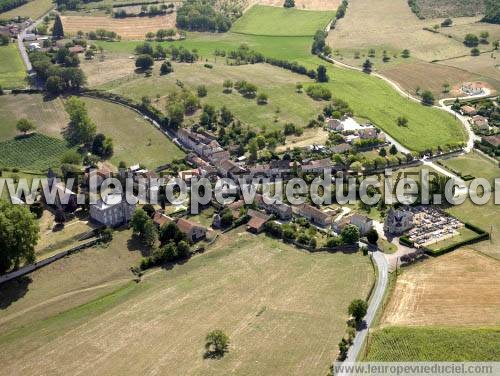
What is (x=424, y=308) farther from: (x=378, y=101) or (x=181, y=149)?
(x=378, y=101)

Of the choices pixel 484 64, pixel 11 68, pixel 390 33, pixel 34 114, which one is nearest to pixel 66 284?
pixel 34 114


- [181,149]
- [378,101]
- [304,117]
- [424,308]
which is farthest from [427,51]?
[424,308]

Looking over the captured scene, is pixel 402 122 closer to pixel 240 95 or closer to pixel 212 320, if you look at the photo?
pixel 240 95

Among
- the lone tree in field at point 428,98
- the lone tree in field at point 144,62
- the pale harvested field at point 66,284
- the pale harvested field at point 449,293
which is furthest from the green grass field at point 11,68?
the pale harvested field at point 449,293

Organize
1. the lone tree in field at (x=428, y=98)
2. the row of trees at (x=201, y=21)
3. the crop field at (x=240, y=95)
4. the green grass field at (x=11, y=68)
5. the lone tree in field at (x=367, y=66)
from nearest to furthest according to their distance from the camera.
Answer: the crop field at (x=240, y=95) → the lone tree in field at (x=428, y=98) → the green grass field at (x=11, y=68) → the lone tree in field at (x=367, y=66) → the row of trees at (x=201, y=21)

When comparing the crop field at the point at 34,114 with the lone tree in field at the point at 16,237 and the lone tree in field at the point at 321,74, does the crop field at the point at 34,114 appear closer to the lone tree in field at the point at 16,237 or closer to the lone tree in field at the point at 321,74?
the lone tree in field at the point at 16,237

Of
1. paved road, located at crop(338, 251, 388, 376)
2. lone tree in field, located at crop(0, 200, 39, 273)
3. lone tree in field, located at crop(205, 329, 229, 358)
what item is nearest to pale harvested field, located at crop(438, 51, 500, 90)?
paved road, located at crop(338, 251, 388, 376)
